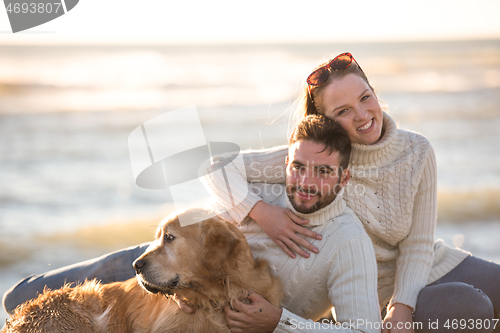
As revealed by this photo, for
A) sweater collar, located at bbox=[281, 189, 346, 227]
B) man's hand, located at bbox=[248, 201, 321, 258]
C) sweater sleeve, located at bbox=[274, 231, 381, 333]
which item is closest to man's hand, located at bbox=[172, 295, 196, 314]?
sweater sleeve, located at bbox=[274, 231, 381, 333]

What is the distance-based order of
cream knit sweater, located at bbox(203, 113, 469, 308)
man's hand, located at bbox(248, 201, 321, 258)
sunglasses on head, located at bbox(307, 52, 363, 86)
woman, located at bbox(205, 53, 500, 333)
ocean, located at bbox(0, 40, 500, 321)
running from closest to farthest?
man's hand, located at bbox(248, 201, 321, 258)
woman, located at bbox(205, 53, 500, 333)
cream knit sweater, located at bbox(203, 113, 469, 308)
sunglasses on head, located at bbox(307, 52, 363, 86)
ocean, located at bbox(0, 40, 500, 321)

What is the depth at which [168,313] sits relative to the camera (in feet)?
8.55

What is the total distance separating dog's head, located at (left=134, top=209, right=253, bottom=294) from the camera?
8.32 ft

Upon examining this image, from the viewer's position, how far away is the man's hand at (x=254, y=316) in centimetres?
253

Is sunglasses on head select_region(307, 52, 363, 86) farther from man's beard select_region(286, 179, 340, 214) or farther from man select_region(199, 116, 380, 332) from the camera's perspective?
man's beard select_region(286, 179, 340, 214)

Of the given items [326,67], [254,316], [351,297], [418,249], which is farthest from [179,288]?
[326,67]

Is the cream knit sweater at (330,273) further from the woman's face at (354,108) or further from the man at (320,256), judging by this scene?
the woman's face at (354,108)

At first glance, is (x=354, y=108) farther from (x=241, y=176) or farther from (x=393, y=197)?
(x=241, y=176)

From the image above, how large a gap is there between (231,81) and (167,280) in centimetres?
1562

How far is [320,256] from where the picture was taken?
2740 millimetres

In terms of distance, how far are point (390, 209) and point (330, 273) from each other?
28.9 inches

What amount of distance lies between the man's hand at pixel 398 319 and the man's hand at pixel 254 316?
818 mm

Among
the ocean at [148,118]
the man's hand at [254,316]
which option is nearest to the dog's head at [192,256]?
the man's hand at [254,316]

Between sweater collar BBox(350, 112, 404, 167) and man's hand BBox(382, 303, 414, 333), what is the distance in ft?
3.23
